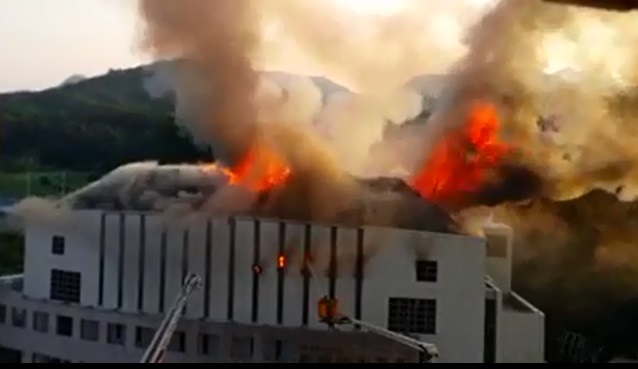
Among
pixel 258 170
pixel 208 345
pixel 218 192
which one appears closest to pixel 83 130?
pixel 218 192

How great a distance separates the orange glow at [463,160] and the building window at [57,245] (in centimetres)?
136

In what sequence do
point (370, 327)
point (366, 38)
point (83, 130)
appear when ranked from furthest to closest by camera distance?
point (366, 38) → point (83, 130) → point (370, 327)

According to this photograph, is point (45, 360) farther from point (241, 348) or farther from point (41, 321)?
point (241, 348)

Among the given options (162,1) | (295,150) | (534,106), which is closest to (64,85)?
(162,1)

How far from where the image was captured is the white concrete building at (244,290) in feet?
10.5

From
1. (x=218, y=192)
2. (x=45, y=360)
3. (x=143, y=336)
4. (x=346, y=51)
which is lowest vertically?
(x=45, y=360)

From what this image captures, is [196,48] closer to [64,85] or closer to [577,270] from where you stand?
[64,85]

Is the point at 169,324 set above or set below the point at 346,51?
below

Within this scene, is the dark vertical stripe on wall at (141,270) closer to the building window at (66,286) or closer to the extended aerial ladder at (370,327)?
the building window at (66,286)

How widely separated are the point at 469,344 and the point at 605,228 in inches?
27.8

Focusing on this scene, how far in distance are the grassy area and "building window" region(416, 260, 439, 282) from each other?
127 cm

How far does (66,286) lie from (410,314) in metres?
1.29

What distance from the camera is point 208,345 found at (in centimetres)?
321

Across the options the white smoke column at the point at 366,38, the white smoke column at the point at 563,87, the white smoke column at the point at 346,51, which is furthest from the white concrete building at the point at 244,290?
the white smoke column at the point at 366,38
